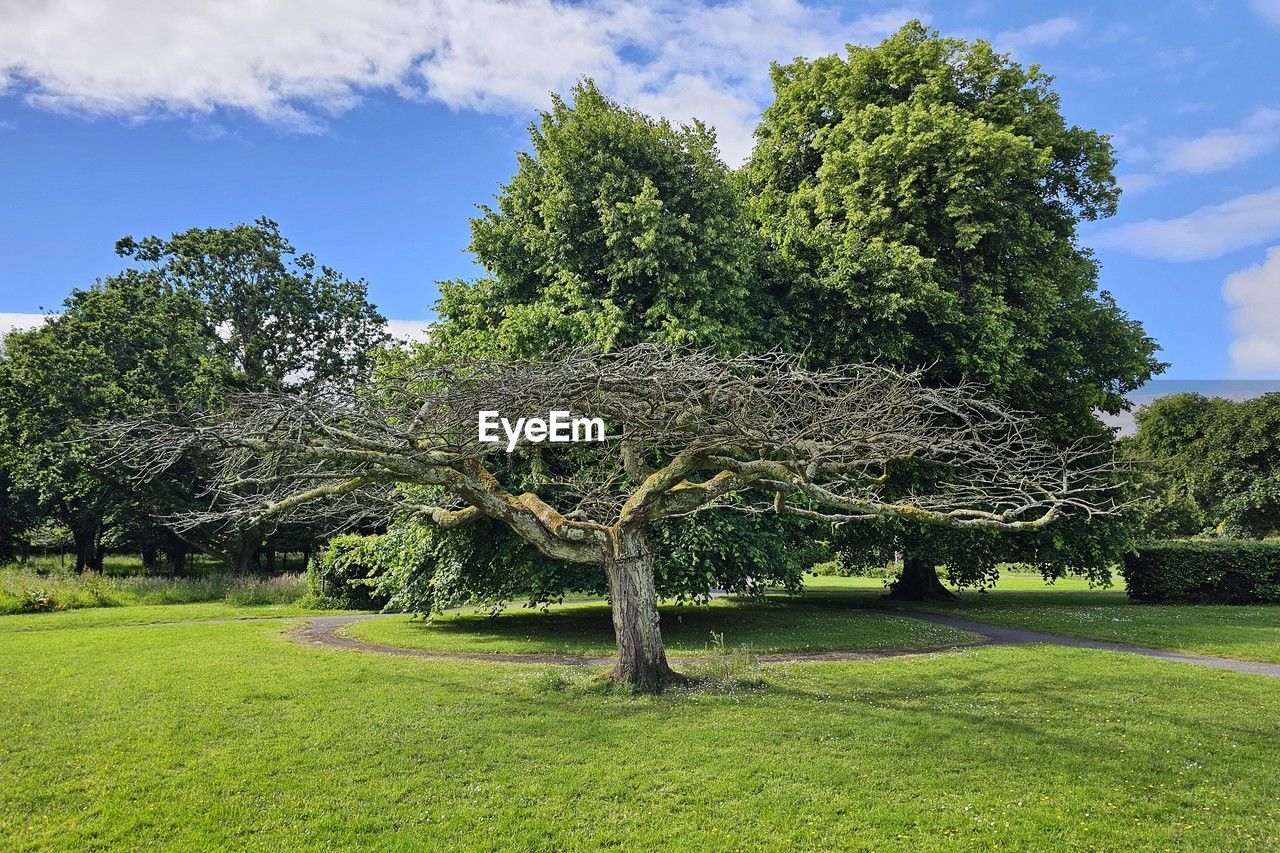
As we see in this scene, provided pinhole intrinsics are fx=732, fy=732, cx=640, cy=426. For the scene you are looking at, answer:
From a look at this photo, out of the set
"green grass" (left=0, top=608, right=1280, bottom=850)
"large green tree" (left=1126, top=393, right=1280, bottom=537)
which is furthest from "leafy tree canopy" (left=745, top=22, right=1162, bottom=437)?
"large green tree" (left=1126, top=393, right=1280, bottom=537)

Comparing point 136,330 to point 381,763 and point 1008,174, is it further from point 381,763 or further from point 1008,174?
point 1008,174

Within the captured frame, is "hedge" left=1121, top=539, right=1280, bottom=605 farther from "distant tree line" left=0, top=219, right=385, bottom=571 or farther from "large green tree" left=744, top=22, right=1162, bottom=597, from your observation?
"distant tree line" left=0, top=219, right=385, bottom=571

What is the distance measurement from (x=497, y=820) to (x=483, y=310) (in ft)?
42.8

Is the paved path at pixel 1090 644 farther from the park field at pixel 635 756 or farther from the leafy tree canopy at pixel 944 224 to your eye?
the leafy tree canopy at pixel 944 224

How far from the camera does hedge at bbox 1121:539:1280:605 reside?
2177 centimetres

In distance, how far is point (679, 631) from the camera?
16297mm

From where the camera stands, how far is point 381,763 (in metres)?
6.66

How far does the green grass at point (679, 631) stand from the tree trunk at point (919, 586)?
15.8 feet

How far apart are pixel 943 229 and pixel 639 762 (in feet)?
48.5

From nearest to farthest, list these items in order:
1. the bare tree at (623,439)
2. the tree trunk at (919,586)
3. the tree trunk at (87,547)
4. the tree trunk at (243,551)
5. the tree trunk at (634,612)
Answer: the bare tree at (623,439) < the tree trunk at (634,612) < the tree trunk at (919,586) < the tree trunk at (243,551) < the tree trunk at (87,547)

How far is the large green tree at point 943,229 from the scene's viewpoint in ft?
52.4

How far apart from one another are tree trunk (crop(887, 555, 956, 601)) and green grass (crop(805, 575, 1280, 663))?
670 mm

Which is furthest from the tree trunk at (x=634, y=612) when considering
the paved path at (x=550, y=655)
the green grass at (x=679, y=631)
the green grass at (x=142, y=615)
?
the green grass at (x=142, y=615)

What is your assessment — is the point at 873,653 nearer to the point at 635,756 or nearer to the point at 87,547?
the point at 635,756
